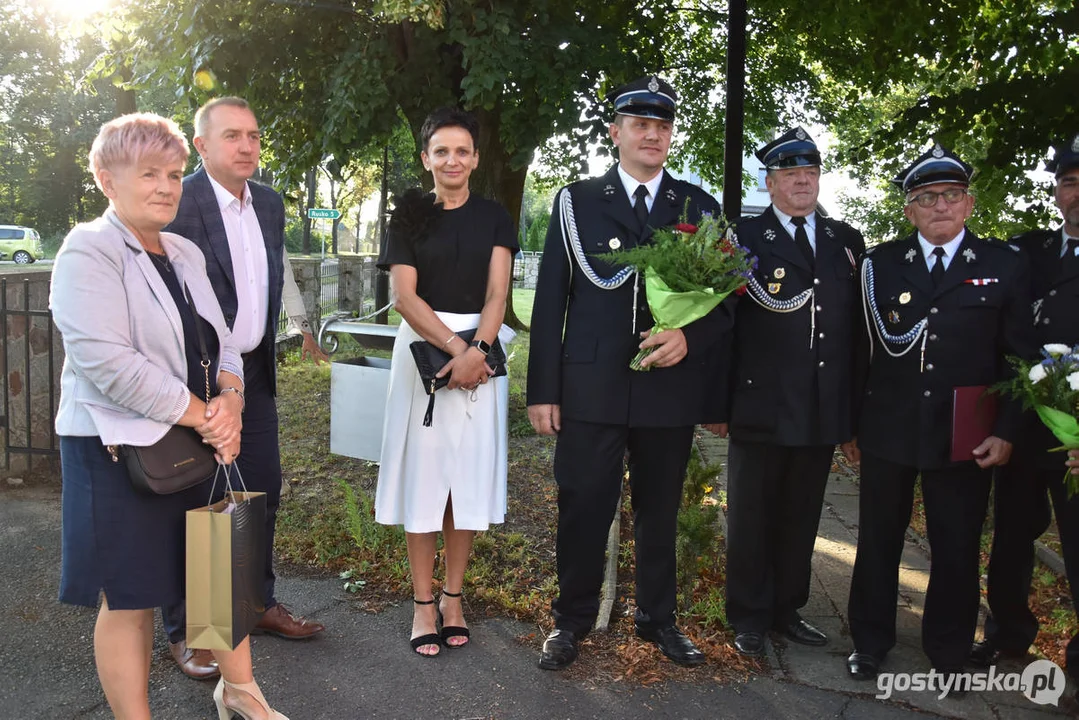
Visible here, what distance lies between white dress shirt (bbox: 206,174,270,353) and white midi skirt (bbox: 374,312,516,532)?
59cm

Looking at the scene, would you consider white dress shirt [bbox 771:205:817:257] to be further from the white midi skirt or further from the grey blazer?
the grey blazer

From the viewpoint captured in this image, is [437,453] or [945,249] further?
[437,453]

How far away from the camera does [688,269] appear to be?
3.23 metres

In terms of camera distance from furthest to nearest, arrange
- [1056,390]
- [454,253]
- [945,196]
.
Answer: [454,253] → [945,196] → [1056,390]

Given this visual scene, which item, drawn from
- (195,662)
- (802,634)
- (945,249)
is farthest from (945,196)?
(195,662)

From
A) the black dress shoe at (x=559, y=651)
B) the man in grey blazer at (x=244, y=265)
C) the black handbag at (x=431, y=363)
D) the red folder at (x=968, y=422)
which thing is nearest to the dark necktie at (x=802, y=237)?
the red folder at (x=968, y=422)

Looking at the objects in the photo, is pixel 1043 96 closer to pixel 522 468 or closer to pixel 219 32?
pixel 522 468

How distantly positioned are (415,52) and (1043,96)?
497 centimetres

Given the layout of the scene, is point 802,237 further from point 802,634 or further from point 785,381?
point 802,634

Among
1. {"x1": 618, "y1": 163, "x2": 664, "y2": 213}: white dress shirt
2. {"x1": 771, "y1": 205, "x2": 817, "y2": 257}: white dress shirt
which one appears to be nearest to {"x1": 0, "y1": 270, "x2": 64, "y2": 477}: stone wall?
{"x1": 618, "y1": 163, "x2": 664, "y2": 213}: white dress shirt

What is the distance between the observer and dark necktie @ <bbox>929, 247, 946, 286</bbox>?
3523mm

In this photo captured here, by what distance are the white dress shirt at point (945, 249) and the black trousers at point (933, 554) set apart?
2.66ft

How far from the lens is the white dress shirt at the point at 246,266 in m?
3.54

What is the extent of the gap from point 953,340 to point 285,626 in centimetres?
300
